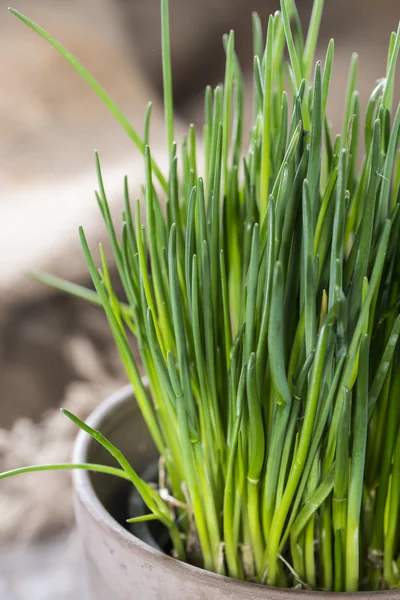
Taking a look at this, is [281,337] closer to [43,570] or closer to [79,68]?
[79,68]

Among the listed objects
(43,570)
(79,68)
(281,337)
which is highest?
(79,68)

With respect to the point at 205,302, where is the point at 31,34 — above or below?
above

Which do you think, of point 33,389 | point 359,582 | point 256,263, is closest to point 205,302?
point 256,263

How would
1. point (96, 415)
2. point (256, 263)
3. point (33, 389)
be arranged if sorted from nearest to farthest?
1. point (256, 263)
2. point (96, 415)
3. point (33, 389)

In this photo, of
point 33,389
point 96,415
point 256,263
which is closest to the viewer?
point 256,263

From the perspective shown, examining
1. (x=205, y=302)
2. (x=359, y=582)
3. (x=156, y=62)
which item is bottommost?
(x=359, y=582)

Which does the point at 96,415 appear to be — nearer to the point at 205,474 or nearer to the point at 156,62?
the point at 205,474

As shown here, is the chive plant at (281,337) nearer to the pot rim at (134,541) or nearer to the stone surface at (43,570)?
the pot rim at (134,541)

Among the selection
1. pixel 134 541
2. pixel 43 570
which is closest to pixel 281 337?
pixel 134 541
